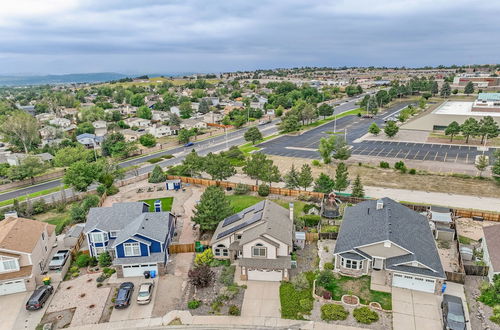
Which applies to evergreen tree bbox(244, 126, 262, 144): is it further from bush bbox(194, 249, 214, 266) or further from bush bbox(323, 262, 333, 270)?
bush bbox(323, 262, 333, 270)

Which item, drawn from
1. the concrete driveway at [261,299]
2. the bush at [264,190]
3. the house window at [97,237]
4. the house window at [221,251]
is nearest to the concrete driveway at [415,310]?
the concrete driveway at [261,299]

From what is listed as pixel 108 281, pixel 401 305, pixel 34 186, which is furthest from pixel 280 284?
pixel 34 186

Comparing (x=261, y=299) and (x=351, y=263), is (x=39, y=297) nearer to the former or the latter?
(x=261, y=299)

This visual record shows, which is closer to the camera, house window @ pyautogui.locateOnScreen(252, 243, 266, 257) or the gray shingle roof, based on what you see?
the gray shingle roof

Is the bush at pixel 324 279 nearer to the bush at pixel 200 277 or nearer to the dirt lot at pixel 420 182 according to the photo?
the bush at pixel 200 277

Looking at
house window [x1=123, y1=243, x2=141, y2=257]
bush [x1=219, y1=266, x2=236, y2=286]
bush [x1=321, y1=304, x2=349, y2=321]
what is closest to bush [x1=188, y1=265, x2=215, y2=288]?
bush [x1=219, y1=266, x2=236, y2=286]

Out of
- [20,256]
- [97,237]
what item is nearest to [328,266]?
[97,237]
